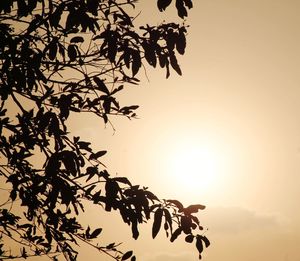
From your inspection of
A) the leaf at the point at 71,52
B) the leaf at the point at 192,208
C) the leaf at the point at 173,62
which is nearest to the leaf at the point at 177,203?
the leaf at the point at 192,208

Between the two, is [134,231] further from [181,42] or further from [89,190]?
[181,42]

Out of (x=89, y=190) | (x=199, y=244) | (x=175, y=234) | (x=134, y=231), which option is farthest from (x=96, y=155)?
(x=199, y=244)

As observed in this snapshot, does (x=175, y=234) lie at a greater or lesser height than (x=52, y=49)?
lesser

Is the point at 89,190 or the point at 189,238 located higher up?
the point at 89,190

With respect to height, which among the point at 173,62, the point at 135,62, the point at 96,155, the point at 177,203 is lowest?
the point at 177,203

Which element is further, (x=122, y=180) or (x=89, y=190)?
(x=89, y=190)

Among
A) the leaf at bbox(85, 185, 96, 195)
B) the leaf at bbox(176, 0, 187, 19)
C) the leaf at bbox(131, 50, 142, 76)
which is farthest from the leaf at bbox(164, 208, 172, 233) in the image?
the leaf at bbox(176, 0, 187, 19)

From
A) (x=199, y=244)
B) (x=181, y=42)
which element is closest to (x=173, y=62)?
(x=181, y=42)

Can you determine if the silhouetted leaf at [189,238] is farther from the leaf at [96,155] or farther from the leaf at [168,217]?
the leaf at [96,155]

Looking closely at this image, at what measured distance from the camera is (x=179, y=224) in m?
4.06

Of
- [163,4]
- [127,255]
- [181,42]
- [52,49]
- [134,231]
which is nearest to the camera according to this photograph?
[163,4]

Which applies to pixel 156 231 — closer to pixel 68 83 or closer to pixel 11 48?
pixel 68 83

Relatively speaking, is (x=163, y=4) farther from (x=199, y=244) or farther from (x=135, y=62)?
(x=199, y=244)

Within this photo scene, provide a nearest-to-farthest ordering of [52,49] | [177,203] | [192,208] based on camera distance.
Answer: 1. [52,49]
2. [177,203]
3. [192,208]
